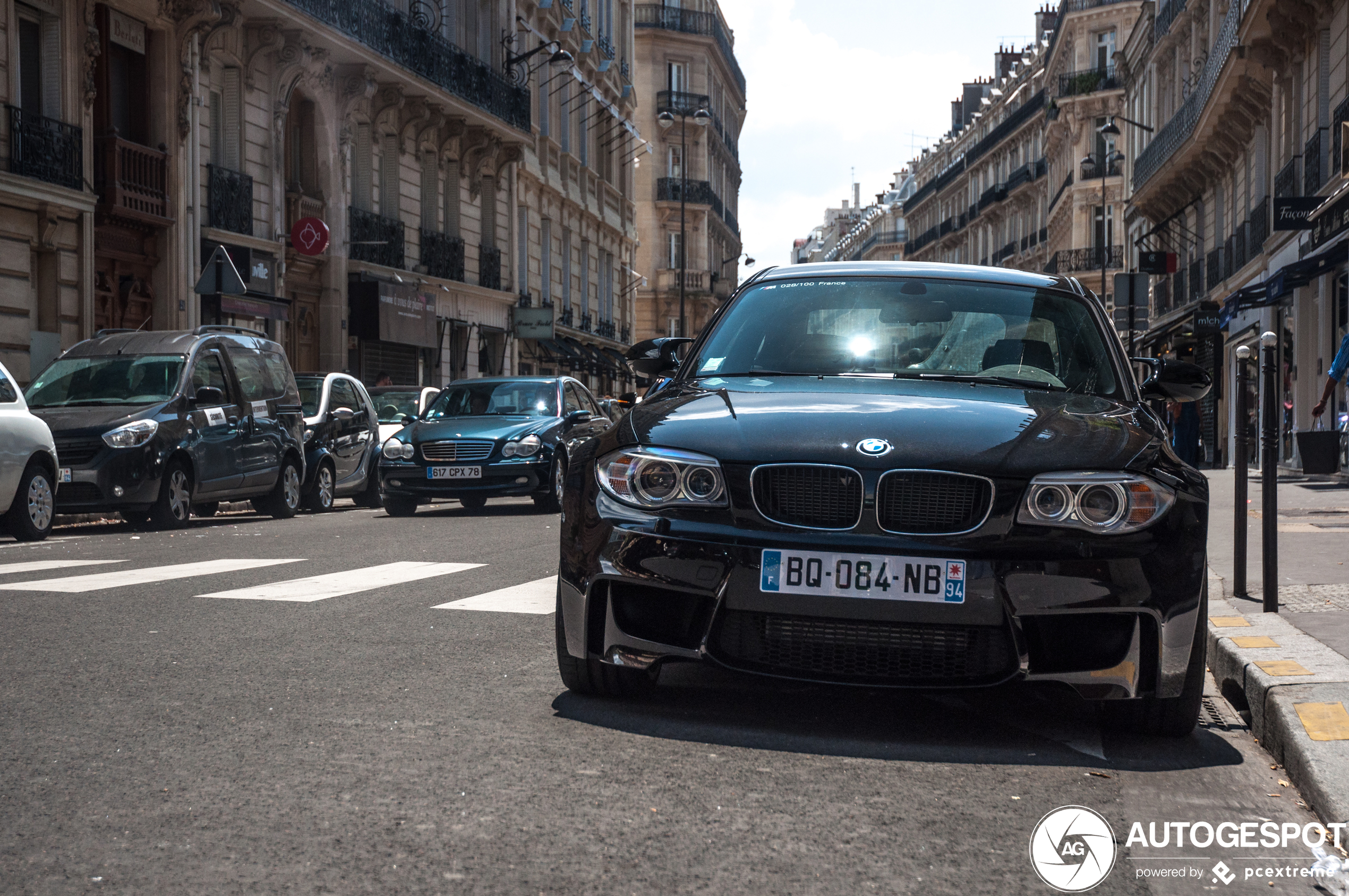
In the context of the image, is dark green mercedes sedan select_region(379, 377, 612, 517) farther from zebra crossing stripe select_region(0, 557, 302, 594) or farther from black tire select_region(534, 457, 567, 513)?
zebra crossing stripe select_region(0, 557, 302, 594)

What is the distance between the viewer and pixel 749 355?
5758 mm

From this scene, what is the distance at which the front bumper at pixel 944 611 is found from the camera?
4.27 m

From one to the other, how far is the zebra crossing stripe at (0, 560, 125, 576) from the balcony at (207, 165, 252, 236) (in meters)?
15.1

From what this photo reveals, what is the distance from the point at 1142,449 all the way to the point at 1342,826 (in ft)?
4.28

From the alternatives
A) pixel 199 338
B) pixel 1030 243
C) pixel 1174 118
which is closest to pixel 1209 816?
pixel 199 338

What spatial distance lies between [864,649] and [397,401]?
18540mm

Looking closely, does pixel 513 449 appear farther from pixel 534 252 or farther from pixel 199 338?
pixel 534 252

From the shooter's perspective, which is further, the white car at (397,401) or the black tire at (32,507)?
the white car at (397,401)

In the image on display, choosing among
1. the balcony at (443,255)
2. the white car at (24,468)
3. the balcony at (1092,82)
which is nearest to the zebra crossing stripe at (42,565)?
the white car at (24,468)

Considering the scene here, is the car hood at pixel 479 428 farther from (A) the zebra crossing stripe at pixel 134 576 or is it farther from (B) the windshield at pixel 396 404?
(A) the zebra crossing stripe at pixel 134 576

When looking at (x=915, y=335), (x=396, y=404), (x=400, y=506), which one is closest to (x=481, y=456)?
(x=400, y=506)

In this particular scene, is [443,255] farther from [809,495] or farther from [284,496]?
[809,495]

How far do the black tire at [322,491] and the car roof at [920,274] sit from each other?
38.3 ft

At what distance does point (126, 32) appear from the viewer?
22.4 m
